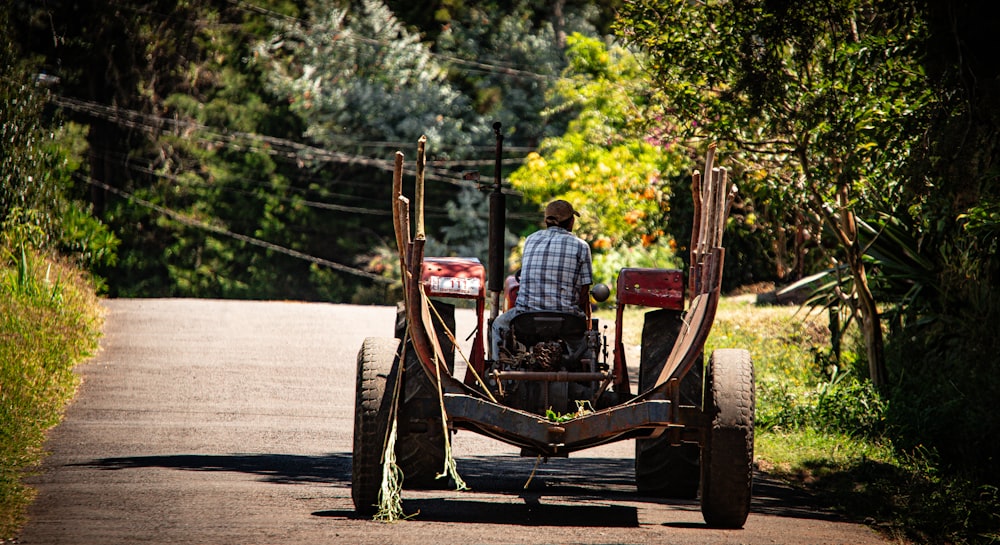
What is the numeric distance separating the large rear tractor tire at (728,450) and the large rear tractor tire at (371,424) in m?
1.95

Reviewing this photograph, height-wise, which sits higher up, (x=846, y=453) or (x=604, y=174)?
(x=604, y=174)

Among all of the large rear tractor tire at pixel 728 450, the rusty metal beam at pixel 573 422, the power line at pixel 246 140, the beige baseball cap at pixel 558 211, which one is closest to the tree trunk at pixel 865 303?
the beige baseball cap at pixel 558 211

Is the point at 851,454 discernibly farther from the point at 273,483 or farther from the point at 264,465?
the point at 273,483

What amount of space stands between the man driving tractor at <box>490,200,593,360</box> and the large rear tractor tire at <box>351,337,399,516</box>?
97 centimetres

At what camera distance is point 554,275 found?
927cm

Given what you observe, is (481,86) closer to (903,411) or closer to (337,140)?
(337,140)

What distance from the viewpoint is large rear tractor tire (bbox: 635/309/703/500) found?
383 inches

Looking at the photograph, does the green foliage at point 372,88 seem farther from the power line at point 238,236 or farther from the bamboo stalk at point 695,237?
the bamboo stalk at point 695,237

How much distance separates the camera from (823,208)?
14.1 m

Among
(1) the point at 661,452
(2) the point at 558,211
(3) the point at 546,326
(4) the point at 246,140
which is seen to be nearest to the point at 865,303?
(1) the point at 661,452

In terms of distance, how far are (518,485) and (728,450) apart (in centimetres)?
252

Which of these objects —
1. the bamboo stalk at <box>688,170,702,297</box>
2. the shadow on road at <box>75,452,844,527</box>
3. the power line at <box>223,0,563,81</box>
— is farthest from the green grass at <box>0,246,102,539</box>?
the power line at <box>223,0,563,81</box>

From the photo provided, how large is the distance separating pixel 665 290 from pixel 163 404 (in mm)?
7112

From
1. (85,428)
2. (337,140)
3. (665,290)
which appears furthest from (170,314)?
(337,140)
